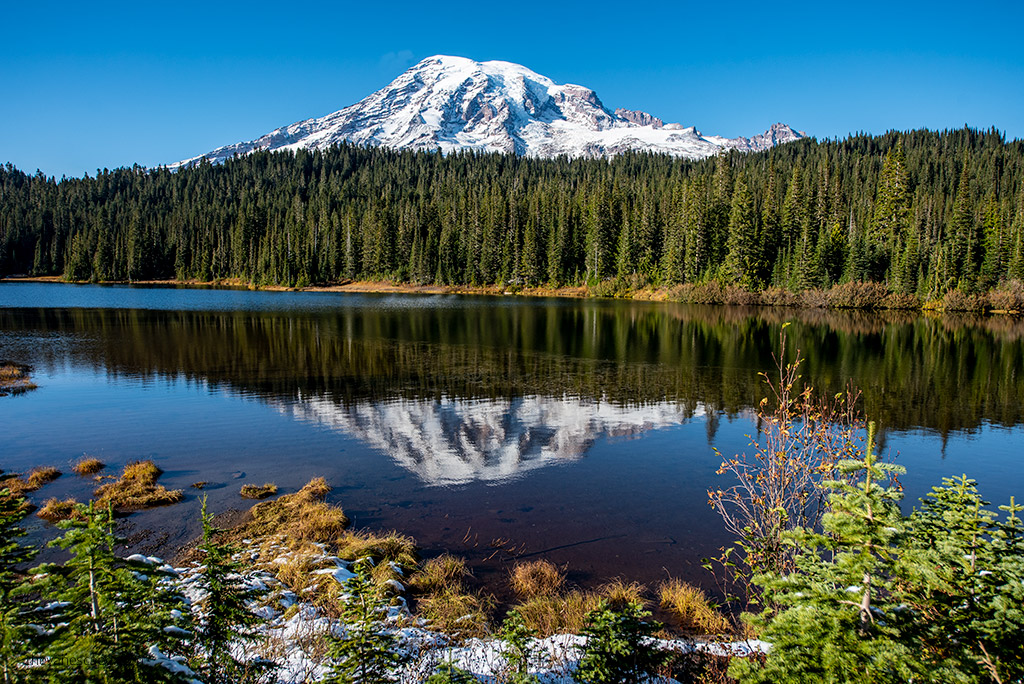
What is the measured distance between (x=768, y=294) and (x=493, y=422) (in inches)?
3027

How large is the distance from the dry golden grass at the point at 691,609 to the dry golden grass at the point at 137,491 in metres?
11.2

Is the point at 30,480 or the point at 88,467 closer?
the point at 30,480

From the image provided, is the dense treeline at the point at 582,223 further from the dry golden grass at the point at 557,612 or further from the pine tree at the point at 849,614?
the pine tree at the point at 849,614

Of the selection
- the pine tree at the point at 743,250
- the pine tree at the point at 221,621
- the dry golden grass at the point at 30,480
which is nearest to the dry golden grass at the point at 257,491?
the dry golden grass at the point at 30,480

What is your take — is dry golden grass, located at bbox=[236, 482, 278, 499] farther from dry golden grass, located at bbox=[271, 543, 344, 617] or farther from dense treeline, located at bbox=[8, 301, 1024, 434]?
dense treeline, located at bbox=[8, 301, 1024, 434]

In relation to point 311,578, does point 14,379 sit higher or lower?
higher

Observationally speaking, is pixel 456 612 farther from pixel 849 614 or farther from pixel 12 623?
pixel 849 614

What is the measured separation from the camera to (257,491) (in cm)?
1359

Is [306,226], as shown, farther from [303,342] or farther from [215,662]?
[215,662]

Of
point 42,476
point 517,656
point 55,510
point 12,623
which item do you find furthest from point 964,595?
point 42,476

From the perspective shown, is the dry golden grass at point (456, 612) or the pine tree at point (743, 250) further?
the pine tree at point (743, 250)

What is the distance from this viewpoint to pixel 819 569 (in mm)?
4605

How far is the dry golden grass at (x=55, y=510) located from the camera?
1182 centimetres

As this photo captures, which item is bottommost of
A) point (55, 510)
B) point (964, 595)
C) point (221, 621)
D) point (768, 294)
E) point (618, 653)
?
point (55, 510)
